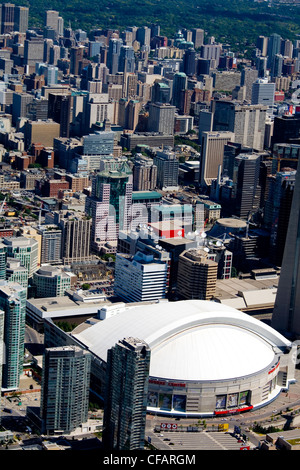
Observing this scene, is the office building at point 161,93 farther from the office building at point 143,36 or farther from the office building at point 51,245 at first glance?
the office building at point 51,245

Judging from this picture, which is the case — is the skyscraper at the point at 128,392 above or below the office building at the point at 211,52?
below

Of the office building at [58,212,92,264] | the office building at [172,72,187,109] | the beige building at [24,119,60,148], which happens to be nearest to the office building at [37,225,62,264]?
the office building at [58,212,92,264]

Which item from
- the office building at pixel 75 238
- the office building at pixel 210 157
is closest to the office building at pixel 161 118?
the office building at pixel 210 157

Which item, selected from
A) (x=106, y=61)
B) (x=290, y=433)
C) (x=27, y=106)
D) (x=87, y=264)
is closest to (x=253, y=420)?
(x=290, y=433)

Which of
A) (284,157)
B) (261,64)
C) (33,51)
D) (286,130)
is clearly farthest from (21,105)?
(261,64)

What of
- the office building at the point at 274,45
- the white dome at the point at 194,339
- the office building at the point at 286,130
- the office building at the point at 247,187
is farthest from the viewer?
the office building at the point at 274,45

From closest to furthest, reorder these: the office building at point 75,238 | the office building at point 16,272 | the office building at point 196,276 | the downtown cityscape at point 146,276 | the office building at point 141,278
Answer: the downtown cityscape at point 146,276
the office building at point 16,272
the office building at point 141,278
the office building at point 196,276
the office building at point 75,238

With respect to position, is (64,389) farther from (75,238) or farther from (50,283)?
(75,238)

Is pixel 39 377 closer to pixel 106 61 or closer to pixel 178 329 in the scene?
pixel 178 329
